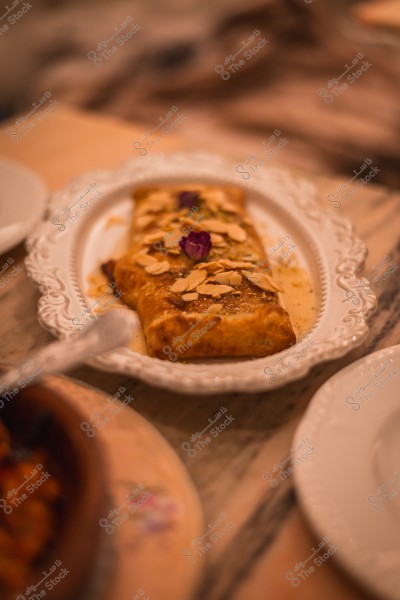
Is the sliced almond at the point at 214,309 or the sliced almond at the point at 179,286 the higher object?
the sliced almond at the point at 179,286

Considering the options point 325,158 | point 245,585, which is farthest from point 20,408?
point 325,158

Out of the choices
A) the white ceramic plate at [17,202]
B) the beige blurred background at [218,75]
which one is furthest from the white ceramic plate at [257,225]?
the beige blurred background at [218,75]

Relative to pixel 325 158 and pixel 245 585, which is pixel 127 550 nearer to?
pixel 245 585

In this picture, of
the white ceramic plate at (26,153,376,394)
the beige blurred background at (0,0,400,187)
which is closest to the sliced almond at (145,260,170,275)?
the white ceramic plate at (26,153,376,394)

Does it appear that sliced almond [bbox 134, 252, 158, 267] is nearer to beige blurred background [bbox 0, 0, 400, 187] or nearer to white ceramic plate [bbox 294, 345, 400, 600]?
white ceramic plate [bbox 294, 345, 400, 600]

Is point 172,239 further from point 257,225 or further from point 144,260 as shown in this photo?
point 257,225

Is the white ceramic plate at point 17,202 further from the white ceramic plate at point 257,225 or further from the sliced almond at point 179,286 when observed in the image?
the sliced almond at point 179,286

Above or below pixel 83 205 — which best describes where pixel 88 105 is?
below
